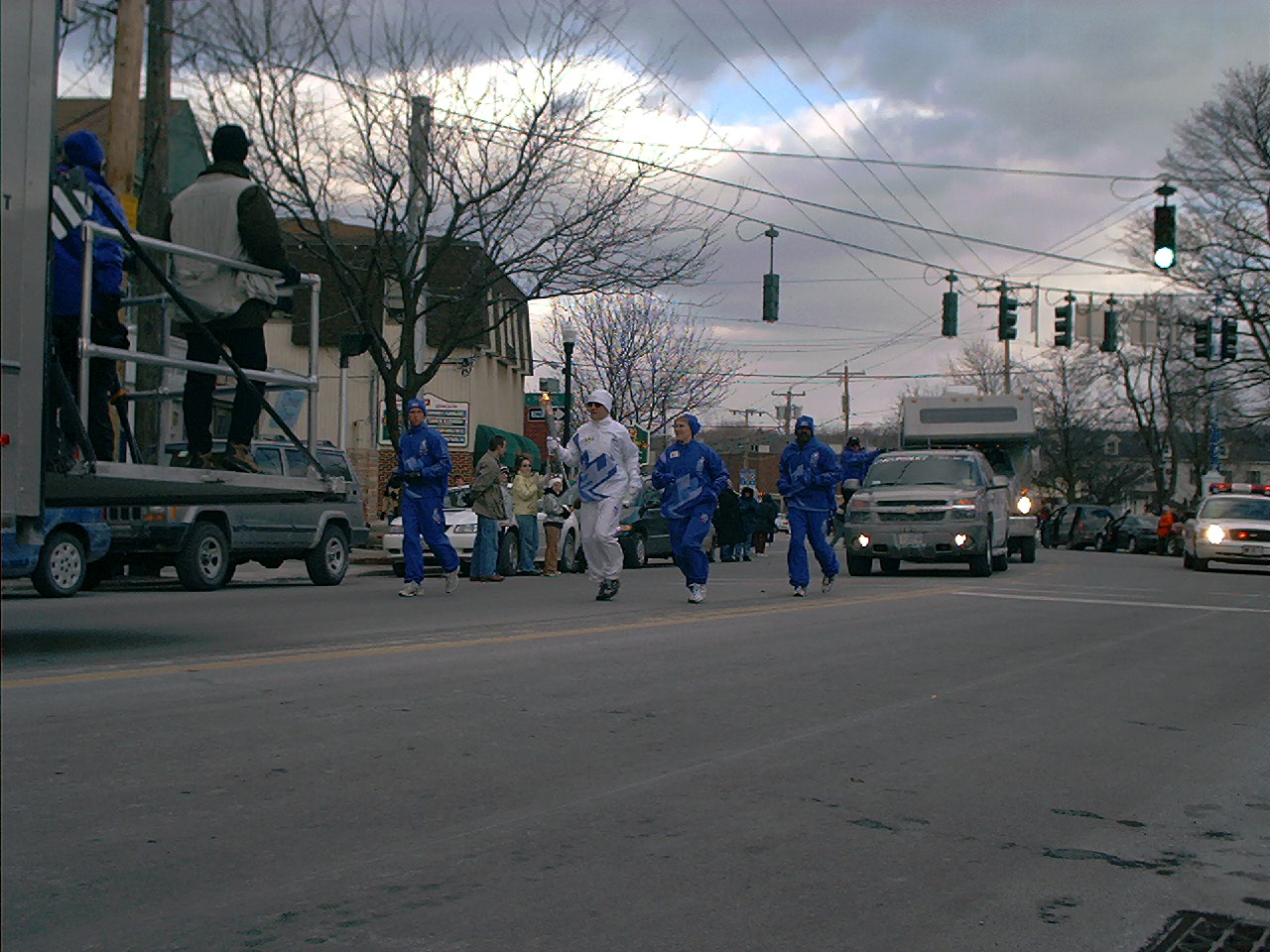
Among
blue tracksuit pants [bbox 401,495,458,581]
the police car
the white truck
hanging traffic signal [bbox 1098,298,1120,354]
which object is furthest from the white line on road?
hanging traffic signal [bbox 1098,298,1120,354]

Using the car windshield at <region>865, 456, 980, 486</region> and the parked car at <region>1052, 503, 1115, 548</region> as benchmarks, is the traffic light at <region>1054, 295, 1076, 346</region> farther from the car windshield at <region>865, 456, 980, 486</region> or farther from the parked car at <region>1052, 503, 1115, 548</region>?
the parked car at <region>1052, 503, 1115, 548</region>

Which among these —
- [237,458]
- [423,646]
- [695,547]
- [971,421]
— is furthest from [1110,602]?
[971,421]

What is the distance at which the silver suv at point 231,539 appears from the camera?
15.0m

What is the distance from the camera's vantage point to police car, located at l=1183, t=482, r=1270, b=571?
86.4 feet

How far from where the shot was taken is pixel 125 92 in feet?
45.2

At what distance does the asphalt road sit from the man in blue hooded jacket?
4.30ft

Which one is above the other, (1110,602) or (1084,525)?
(1084,525)

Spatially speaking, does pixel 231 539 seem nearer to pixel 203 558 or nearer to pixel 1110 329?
pixel 203 558

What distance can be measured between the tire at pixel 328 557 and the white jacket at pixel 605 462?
17.7 ft

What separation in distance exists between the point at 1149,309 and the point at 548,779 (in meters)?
41.3

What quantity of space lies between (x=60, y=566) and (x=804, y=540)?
728 centimetres

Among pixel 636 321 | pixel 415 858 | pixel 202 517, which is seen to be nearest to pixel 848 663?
pixel 415 858

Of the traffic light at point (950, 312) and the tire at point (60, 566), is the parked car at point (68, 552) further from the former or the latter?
the traffic light at point (950, 312)

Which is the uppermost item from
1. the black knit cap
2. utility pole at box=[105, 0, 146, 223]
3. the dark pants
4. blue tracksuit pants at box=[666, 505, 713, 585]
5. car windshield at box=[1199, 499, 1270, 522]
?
utility pole at box=[105, 0, 146, 223]
